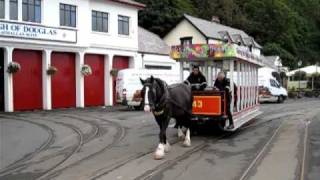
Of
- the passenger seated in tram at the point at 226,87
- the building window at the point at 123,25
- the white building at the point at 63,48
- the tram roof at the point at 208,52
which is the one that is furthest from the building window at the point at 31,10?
the passenger seated in tram at the point at 226,87

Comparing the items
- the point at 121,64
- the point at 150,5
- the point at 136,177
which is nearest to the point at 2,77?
the point at 121,64

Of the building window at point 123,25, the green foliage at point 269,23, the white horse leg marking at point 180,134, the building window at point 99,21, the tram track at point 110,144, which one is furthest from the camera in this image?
the green foliage at point 269,23

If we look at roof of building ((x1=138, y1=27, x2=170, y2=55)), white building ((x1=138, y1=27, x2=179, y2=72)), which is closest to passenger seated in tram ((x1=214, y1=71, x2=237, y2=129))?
white building ((x1=138, y1=27, x2=179, y2=72))

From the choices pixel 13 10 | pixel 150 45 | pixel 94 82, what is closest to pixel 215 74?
pixel 13 10

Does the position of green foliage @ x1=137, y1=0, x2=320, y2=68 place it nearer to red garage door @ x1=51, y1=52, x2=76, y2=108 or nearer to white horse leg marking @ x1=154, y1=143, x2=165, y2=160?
red garage door @ x1=51, y1=52, x2=76, y2=108

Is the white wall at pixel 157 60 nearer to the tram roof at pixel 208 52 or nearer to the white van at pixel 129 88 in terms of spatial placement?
the white van at pixel 129 88

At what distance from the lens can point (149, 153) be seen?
48.2 feet

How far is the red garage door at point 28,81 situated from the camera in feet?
115

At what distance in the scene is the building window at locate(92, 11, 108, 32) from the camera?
134 ft

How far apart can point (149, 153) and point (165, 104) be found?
49.9 inches

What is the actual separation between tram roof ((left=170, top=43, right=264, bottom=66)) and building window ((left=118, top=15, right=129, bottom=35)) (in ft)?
79.3

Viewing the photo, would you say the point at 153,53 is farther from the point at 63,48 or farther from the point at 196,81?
the point at 196,81

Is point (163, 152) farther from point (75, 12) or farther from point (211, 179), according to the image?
point (75, 12)

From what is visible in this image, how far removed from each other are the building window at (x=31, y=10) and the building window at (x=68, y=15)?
2.04m
